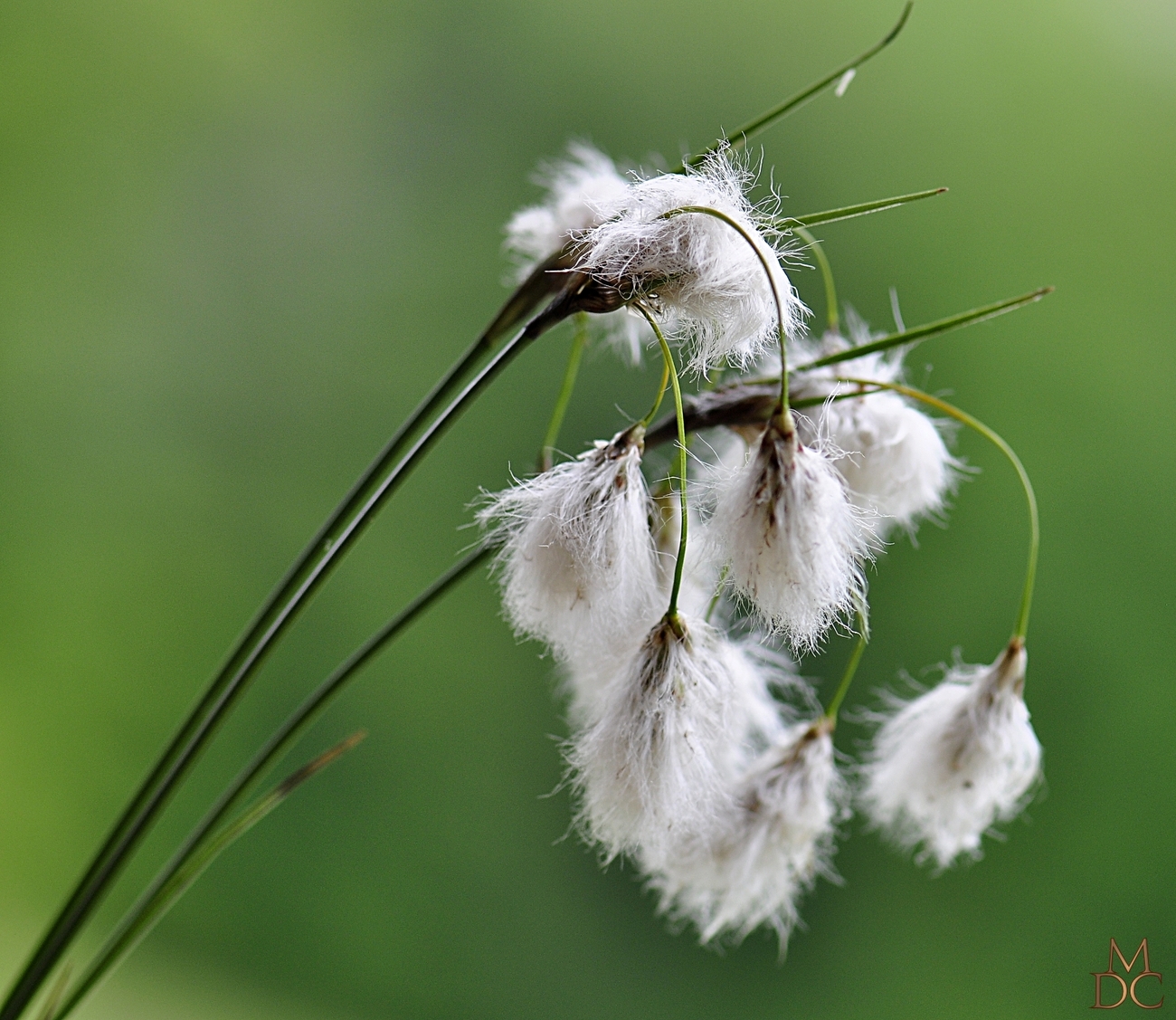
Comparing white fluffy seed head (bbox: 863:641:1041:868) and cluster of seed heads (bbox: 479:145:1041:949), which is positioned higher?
cluster of seed heads (bbox: 479:145:1041:949)

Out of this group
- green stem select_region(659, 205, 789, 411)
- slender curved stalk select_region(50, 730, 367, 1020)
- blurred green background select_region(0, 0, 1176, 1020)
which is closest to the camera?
green stem select_region(659, 205, 789, 411)

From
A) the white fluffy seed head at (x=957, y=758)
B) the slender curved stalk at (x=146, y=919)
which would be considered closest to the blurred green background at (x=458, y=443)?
the white fluffy seed head at (x=957, y=758)

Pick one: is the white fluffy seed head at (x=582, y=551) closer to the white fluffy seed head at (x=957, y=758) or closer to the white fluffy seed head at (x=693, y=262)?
the white fluffy seed head at (x=693, y=262)

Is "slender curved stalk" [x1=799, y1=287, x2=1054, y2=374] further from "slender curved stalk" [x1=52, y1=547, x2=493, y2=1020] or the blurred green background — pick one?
the blurred green background

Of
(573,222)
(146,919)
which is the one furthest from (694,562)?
(146,919)

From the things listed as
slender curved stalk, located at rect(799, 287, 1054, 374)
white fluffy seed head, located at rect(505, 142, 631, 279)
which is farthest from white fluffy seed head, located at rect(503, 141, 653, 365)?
slender curved stalk, located at rect(799, 287, 1054, 374)

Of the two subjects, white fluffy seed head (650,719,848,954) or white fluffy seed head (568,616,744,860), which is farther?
white fluffy seed head (650,719,848,954)

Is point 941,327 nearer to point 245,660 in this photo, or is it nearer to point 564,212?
point 564,212

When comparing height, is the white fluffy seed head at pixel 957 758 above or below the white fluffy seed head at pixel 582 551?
below
